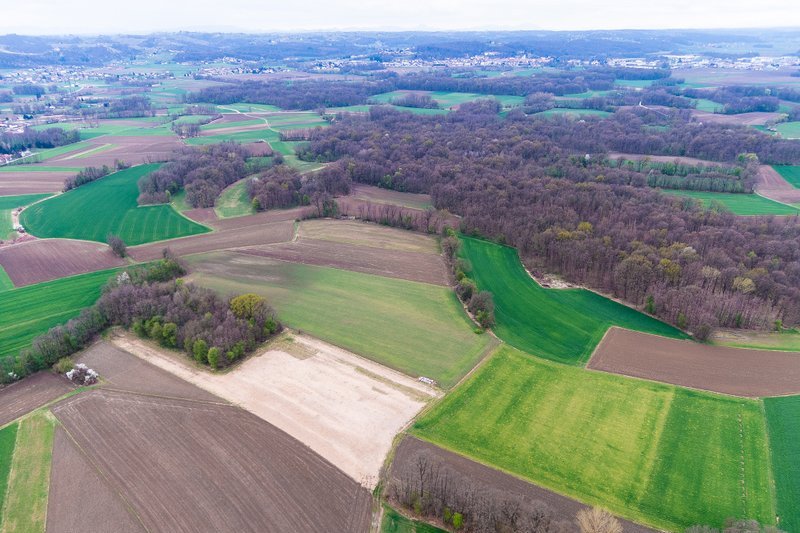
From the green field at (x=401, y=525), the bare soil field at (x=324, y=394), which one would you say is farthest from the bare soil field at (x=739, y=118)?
the green field at (x=401, y=525)

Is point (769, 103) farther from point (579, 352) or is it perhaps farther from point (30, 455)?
point (30, 455)

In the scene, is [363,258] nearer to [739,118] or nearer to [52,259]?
[52,259]

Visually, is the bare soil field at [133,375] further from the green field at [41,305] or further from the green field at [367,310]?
the green field at [367,310]

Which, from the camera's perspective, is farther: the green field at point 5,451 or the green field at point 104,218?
the green field at point 104,218

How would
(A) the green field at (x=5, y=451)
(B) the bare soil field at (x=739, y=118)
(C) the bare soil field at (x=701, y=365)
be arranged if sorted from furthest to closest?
1. (B) the bare soil field at (x=739, y=118)
2. (C) the bare soil field at (x=701, y=365)
3. (A) the green field at (x=5, y=451)

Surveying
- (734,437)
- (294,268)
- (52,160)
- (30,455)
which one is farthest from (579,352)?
(52,160)

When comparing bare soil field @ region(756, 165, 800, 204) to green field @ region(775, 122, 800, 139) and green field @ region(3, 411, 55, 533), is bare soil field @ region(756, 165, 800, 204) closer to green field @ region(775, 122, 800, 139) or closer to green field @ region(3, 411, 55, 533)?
green field @ region(775, 122, 800, 139)

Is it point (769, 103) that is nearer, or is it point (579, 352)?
point (579, 352)

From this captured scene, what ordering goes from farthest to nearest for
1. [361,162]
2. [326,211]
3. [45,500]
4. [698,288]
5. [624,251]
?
1. [361,162]
2. [326,211]
3. [624,251]
4. [698,288]
5. [45,500]
